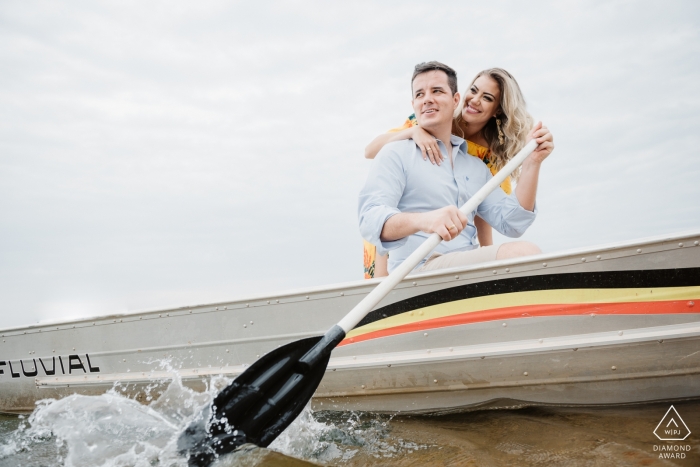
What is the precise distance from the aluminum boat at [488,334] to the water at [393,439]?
98 mm

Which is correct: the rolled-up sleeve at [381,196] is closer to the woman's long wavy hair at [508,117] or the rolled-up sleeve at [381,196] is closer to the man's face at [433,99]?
the man's face at [433,99]

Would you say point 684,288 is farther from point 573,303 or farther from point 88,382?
point 88,382

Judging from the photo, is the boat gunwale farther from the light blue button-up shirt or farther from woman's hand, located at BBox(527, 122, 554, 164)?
woman's hand, located at BBox(527, 122, 554, 164)

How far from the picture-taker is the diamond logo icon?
2.04 m

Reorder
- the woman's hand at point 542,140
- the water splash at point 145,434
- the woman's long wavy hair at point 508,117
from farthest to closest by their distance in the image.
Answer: the woman's long wavy hair at point 508,117
the woman's hand at point 542,140
the water splash at point 145,434

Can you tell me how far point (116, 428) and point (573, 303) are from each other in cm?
237

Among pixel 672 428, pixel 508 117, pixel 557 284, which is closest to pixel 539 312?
pixel 557 284

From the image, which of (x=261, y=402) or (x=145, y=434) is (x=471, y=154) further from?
(x=145, y=434)

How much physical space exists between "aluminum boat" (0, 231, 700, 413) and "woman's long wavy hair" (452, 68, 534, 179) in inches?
51.8

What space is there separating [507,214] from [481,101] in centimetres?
80

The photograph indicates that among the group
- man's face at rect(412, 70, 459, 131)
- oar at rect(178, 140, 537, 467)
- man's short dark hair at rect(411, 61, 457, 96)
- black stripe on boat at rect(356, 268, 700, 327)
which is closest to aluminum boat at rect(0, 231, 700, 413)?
black stripe on boat at rect(356, 268, 700, 327)

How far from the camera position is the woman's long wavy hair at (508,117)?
11.2ft

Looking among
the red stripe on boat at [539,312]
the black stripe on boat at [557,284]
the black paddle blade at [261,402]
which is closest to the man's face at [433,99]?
the black stripe on boat at [557,284]

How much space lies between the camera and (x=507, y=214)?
328 centimetres
